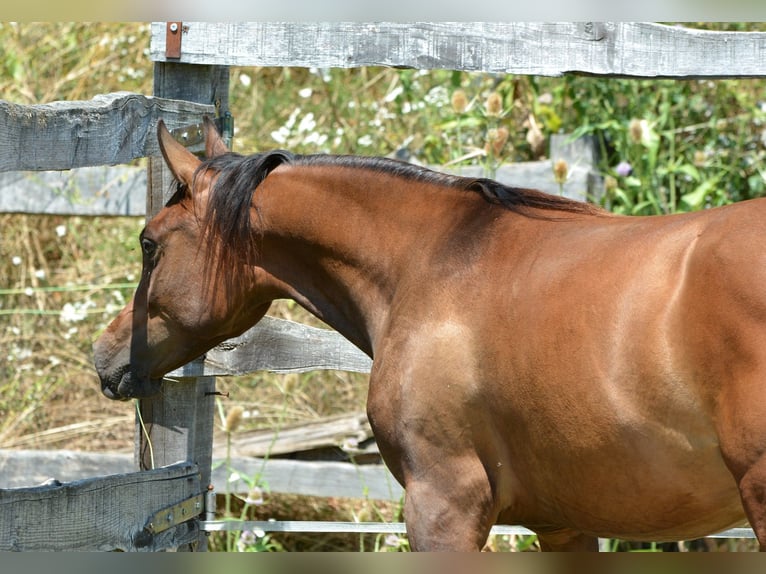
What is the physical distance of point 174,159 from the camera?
3010mm

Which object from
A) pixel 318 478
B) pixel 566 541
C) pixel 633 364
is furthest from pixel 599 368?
pixel 318 478

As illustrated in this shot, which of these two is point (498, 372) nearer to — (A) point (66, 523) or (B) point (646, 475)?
(B) point (646, 475)

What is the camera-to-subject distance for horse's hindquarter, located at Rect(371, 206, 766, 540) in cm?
216

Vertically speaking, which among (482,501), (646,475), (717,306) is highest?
(717,306)

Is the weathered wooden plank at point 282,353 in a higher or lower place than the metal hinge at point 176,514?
higher

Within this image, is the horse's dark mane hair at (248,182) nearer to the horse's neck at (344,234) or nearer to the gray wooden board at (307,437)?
the horse's neck at (344,234)

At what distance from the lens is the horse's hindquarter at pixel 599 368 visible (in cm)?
216

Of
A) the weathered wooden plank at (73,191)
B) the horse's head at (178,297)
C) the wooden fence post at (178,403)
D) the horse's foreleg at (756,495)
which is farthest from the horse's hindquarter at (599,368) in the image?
the weathered wooden plank at (73,191)

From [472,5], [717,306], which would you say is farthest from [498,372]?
[472,5]

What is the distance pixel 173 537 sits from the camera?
3455mm

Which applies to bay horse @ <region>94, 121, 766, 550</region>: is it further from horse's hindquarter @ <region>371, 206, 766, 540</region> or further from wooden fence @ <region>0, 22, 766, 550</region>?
wooden fence @ <region>0, 22, 766, 550</region>

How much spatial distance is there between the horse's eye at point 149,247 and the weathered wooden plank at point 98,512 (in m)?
0.72

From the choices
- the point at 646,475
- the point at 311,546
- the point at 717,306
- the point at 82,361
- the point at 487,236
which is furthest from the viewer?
the point at 82,361

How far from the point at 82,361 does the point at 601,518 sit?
4123 millimetres
